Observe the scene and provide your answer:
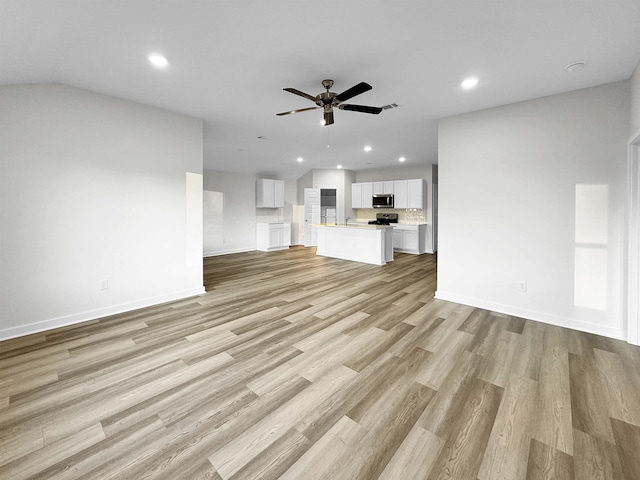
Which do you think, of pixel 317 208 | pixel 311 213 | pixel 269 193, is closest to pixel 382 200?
pixel 317 208

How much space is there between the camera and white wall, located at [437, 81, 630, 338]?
299 centimetres

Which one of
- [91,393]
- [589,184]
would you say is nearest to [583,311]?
[589,184]

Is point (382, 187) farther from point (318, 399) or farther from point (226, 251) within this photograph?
point (318, 399)

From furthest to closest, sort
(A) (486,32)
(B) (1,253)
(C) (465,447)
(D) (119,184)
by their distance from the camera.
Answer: (D) (119,184) → (B) (1,253) → (A) (486,32) → (C) (465,447)

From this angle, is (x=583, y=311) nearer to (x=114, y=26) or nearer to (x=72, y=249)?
(x=114, y=26)

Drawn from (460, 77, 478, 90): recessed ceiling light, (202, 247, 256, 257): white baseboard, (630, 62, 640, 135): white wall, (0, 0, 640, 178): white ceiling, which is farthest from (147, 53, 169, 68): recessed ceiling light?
(202, 247, 256, 257): white baseboard

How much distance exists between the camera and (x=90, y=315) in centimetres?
336

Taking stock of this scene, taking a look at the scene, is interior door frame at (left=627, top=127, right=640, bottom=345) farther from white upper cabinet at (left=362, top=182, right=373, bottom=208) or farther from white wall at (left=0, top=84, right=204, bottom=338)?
white upper cabinet at (left=362, top=182, right=373, bottom=208)

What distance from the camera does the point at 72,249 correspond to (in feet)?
10.6

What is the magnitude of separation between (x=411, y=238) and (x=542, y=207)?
16.3 feet

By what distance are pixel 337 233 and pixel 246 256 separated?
266cm

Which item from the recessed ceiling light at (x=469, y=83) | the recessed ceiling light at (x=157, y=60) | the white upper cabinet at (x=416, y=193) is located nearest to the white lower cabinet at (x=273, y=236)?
the white upper cabinet at (x=416, y=193)

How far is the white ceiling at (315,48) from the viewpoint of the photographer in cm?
196

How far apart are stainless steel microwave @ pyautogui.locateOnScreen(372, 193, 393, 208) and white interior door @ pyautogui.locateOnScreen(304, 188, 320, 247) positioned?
1942mm
